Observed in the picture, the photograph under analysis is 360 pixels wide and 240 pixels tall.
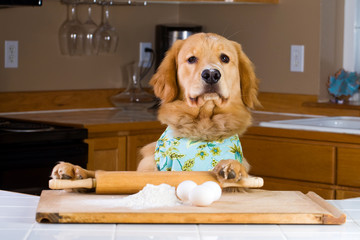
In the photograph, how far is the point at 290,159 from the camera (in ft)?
10.3

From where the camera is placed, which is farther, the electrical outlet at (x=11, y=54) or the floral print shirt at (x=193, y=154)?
the electrical outlet at (x=11, y=54)

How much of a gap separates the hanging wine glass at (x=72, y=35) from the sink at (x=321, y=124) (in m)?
1.11

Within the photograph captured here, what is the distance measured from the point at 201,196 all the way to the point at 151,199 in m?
0.11

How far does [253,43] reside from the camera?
3951 millimetres

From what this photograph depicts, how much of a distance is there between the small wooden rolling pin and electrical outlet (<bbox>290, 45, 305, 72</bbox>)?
7.77ft

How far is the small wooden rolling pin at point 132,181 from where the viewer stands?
1.44 metres

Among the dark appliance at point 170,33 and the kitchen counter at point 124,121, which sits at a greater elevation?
the dark appliance at point 170,33

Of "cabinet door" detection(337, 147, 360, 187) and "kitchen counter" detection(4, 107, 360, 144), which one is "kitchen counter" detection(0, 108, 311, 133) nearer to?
"kitchen counter" detection(4, 107, 360, 144)

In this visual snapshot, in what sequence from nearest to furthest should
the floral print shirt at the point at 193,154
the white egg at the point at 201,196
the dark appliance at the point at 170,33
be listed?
the white egg at the point at 201,196
the floral print shirt at the point at 193,154
the dark appliance at the point at 170,33

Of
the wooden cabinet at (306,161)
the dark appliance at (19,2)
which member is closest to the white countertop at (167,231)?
the wooden cabinet at (306,161)

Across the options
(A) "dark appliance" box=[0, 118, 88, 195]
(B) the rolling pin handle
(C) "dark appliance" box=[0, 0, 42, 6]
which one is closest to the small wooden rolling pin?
(B) the rolling pin handle

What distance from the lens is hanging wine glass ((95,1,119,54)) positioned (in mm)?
3613

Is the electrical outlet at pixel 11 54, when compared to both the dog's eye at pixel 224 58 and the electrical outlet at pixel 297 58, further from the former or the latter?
the dog's eye at pixel 224 58

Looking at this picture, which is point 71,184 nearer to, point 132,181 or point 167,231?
point 132,181
